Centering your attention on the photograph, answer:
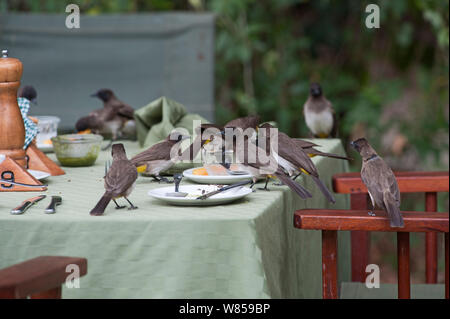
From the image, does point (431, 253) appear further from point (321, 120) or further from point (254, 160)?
point (321, 120)

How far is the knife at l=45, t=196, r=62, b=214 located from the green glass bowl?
697 mm

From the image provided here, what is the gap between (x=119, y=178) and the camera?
1823mm

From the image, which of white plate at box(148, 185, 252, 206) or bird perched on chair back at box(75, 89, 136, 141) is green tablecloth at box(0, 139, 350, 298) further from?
bird perched on chair back at box(75, 89, 136, 141)

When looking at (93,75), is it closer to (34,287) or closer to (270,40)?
(270,40)

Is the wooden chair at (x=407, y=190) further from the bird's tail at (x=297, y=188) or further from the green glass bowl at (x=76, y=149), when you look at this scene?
the green glass bowl at (x=76, y=149)

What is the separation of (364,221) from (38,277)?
88 centimetres

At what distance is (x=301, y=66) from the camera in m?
6.83

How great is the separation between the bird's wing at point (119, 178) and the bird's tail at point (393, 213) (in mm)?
662

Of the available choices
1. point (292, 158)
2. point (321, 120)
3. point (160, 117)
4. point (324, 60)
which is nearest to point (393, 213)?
point (292, 158)

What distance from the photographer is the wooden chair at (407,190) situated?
8.85 feet

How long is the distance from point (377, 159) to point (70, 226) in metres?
0.88

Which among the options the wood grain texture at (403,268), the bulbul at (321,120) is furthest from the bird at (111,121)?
the wood grain texture at (403,268)

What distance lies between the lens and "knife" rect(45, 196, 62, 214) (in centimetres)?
174
